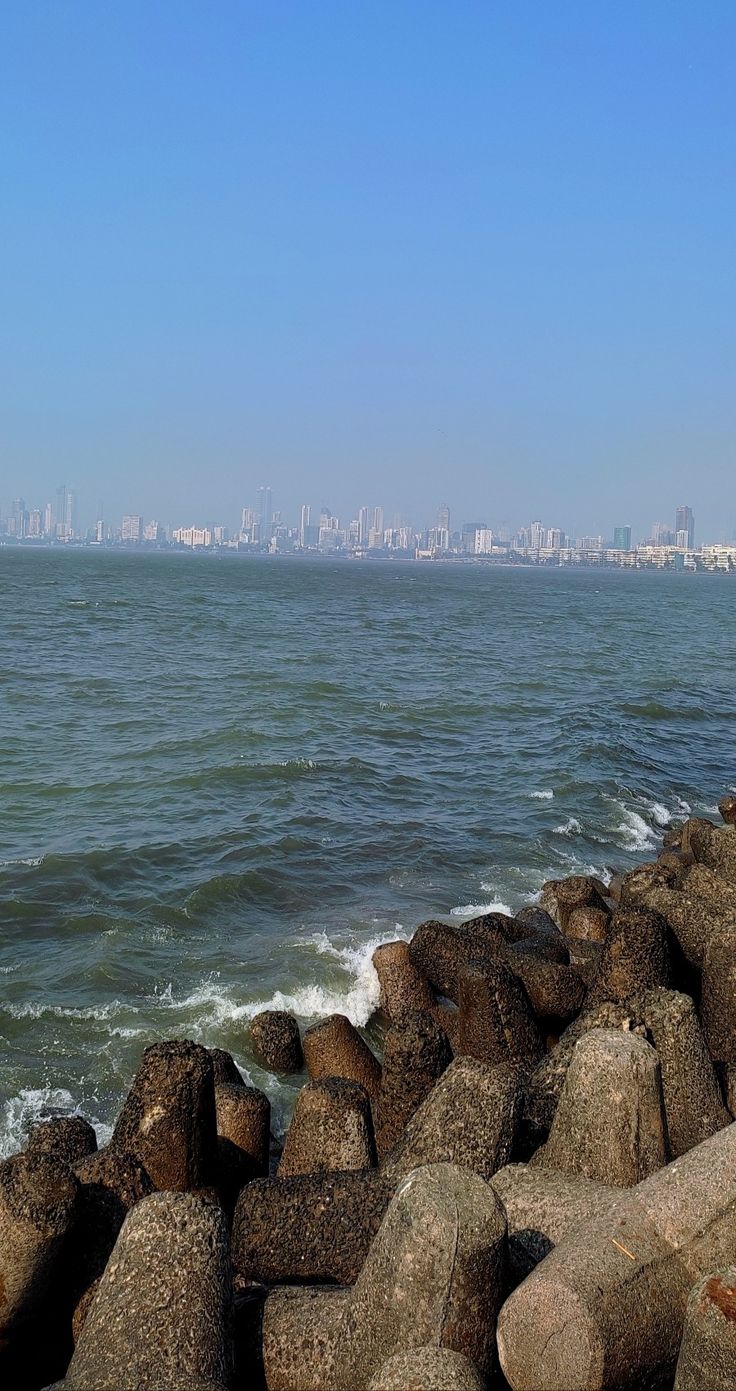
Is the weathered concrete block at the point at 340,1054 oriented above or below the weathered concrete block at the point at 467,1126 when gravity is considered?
below

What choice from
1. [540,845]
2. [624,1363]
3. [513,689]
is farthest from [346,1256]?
[513,689]

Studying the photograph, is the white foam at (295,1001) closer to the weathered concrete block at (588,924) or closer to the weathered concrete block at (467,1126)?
the weathered concrete block at (588,924)

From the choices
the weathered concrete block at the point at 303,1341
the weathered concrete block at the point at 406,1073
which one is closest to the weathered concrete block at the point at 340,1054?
the weathered concrete block at the point at 406,1073

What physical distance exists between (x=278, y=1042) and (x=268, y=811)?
32.1 feet

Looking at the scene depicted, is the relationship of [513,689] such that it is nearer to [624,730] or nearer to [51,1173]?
[624,730]

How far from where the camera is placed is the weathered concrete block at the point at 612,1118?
22.5 ft

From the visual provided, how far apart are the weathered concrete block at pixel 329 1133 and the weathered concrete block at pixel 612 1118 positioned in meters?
1.58

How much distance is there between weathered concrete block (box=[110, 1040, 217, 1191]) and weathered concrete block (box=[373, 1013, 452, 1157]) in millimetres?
1549

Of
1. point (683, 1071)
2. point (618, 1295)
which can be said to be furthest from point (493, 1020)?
point (618, 1295)

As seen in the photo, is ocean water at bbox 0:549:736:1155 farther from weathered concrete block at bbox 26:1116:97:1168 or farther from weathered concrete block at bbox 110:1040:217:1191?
weathered concrete block at bbox 110:1040:217:1191

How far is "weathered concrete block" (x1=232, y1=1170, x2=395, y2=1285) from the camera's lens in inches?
254

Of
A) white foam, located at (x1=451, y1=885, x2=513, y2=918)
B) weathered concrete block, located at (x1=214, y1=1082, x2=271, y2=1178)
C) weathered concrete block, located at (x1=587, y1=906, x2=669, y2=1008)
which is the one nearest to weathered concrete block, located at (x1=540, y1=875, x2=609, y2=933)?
white foam, located at (x1=451, y1=885, x2=513, y2=918)

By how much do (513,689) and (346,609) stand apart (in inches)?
1575

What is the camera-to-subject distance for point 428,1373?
4387 mm
